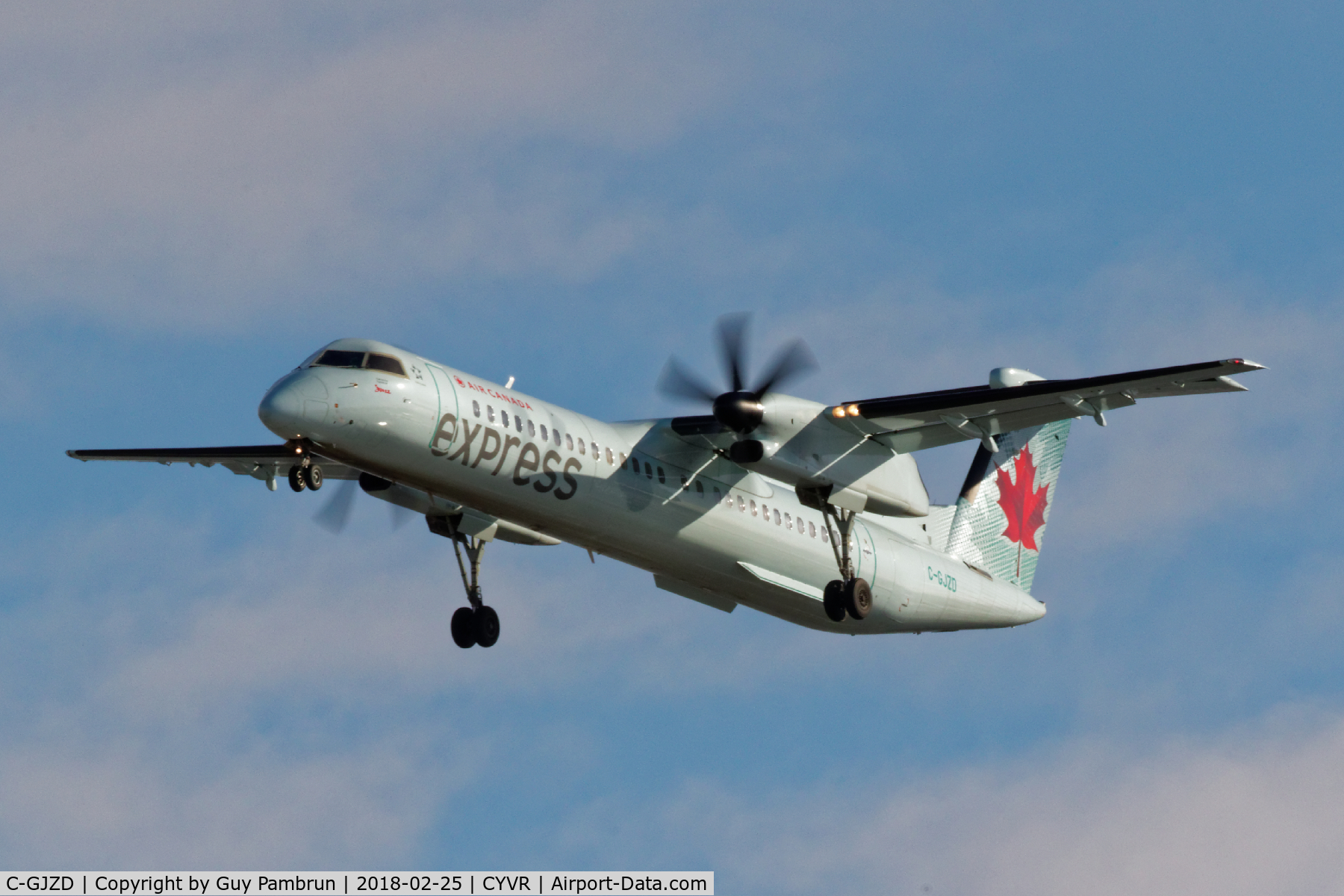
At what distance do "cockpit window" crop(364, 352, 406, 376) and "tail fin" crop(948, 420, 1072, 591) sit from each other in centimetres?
1193

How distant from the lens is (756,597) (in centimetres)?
2525

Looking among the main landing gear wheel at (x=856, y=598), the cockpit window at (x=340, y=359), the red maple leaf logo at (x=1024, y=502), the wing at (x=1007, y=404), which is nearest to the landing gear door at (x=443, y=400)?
the cockpit window at (x=340, y=359)

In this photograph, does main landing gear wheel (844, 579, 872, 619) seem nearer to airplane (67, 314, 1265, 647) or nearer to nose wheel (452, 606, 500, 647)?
airplane (67, 314, 1265, 647)

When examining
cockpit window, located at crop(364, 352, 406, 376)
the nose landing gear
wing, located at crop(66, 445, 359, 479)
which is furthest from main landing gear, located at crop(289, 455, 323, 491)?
the nose landing gear

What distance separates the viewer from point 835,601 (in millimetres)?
24719

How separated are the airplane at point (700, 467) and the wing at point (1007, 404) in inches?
1.3

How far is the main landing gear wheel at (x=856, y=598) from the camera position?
24625mm

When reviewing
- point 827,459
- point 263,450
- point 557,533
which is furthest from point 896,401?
point 263,450

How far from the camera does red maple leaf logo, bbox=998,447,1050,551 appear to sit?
30.6 metres

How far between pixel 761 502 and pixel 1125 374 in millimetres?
5965

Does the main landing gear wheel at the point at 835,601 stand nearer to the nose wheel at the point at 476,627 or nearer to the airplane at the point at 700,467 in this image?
the airplane at the point at 700,467

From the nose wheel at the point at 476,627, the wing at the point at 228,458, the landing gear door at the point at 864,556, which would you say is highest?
the wing at the point at 228,458

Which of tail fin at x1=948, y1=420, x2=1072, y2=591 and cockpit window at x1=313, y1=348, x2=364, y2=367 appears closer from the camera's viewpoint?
cockpit window at x1=313, y1=348, x2=364, y2=367

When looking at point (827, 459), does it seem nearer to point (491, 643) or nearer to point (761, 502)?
point (761, 502)
